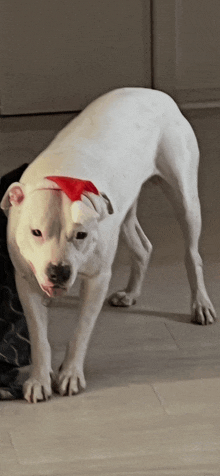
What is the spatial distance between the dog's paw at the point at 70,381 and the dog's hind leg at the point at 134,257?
65 centimetres

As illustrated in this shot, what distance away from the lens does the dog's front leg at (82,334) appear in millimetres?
2098

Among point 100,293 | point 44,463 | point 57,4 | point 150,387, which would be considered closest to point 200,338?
point 150,387

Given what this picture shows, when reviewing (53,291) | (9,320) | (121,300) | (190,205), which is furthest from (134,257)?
(53,291)

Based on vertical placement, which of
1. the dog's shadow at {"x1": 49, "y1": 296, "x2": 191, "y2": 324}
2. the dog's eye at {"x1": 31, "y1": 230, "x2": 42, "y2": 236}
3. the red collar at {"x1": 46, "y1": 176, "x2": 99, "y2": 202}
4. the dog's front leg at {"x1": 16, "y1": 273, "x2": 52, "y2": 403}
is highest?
the red collar at {"x1": 46, "y1": 176, "x2": 99, "y2": 202}

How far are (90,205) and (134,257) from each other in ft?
3.06

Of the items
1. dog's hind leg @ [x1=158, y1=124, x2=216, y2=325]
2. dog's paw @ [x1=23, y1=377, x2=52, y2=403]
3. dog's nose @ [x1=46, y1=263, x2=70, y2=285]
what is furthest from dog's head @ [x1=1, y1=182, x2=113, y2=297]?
dog's hind leg @ [x1=158, y1=124, x2=216, y2=325]

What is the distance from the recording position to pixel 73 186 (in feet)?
5.98

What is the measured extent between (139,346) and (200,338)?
0.21 m

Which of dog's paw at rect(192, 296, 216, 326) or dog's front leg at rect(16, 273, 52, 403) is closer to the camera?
dog's front leg at rect(16, 273, 52, 403)

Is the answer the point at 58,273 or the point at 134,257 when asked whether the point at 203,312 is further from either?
the point at 58,273

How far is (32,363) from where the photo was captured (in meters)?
2.14

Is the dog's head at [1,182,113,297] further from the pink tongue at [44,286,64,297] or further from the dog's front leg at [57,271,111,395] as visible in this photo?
the dog's front leg at [57,271,111,395]

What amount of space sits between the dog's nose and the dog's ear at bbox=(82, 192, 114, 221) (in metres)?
0.17

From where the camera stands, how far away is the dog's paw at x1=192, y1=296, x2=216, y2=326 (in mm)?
2594
